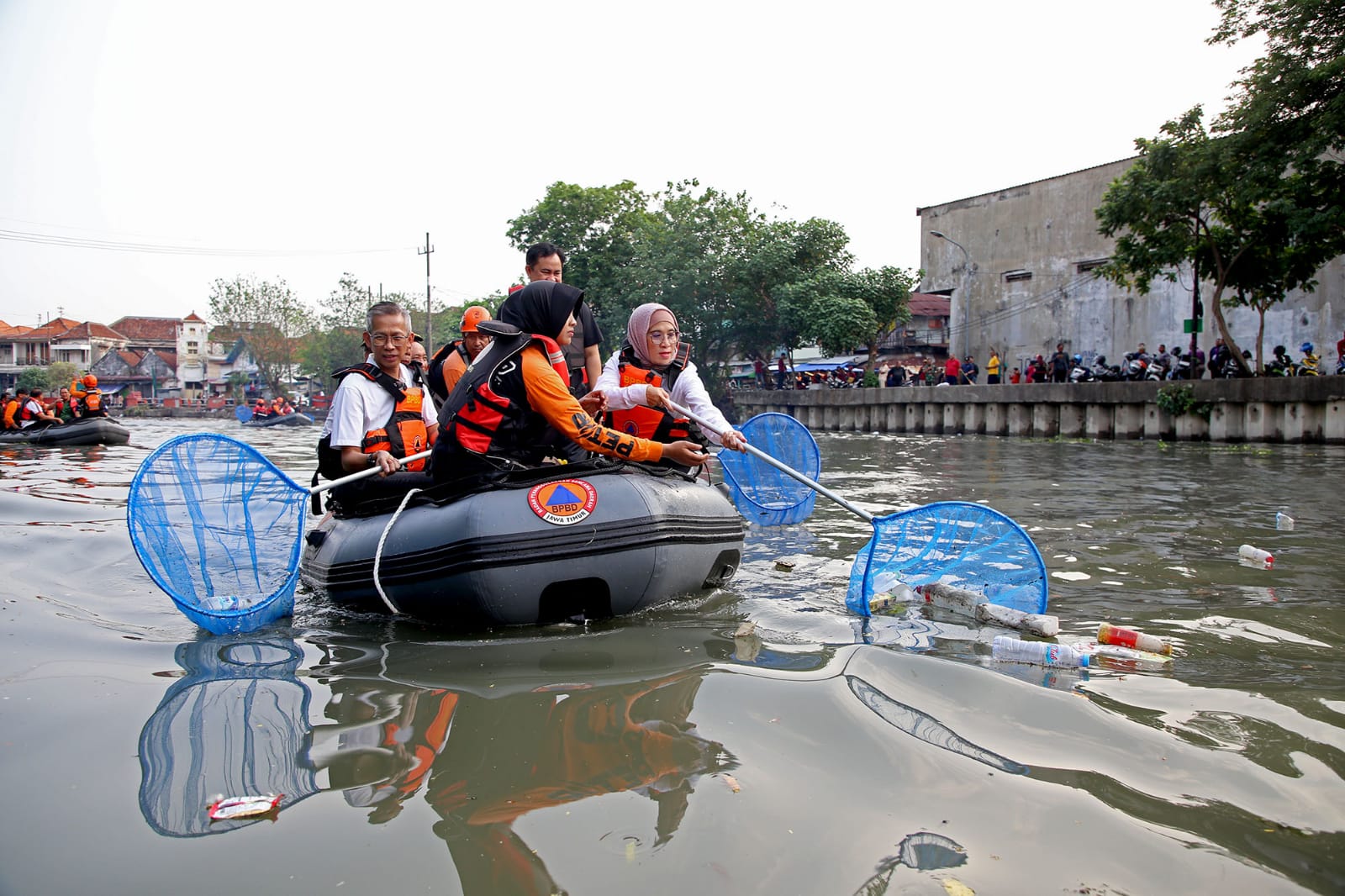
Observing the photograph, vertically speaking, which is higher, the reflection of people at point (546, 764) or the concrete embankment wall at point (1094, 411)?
the concrete embankment wall at point (1094, 411)

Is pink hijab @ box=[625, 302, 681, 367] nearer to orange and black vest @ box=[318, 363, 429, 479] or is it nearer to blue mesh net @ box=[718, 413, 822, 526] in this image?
orange and black vest @ box=[318, 363, 429, 479]

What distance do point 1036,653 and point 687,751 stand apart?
68.6 inches

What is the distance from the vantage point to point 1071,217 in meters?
31.5

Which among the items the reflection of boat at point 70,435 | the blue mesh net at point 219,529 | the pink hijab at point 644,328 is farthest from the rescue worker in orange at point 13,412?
the pink hijab at point 644,328

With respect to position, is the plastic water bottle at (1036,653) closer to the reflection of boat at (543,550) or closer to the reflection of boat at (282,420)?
the reflection of boat at (543,550)

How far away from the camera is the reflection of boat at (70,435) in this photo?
1947cm

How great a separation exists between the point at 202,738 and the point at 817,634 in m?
2.54

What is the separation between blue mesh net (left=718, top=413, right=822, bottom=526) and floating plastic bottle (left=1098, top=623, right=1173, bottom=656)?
3931mm

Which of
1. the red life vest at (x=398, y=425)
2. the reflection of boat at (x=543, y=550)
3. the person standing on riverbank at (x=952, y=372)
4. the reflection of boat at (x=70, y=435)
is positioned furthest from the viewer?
the person standing on riverbank at (x=952, y=372)

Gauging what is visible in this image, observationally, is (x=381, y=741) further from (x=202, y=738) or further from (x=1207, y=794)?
(x=1207, y=794)

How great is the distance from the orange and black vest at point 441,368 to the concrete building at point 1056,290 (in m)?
27.2

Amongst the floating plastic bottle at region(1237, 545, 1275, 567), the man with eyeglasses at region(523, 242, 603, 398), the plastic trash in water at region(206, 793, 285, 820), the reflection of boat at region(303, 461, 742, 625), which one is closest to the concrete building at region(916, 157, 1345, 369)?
the floating plastic bottle at region(1237, 545, 1275, 567)

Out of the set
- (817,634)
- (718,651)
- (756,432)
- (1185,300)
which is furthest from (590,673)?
(1185,300)

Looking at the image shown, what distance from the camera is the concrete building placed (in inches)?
1042
